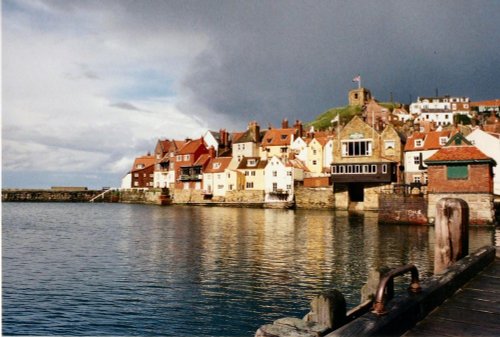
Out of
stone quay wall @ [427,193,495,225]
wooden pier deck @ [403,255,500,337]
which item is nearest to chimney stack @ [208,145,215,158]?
stone quay wall @ [427,193,495,225]

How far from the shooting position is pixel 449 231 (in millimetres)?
13180

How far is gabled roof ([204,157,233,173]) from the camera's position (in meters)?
108

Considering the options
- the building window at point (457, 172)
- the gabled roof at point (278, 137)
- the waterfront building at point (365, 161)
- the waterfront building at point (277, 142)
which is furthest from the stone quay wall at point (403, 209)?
the gabled roof at point (278, 137)

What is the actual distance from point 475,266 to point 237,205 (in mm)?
90562

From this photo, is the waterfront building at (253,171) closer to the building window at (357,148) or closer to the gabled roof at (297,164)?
the gabled roof at (297,164)

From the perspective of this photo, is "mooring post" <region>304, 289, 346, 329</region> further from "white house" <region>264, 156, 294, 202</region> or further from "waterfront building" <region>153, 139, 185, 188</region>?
"waterfront building" <region>153, 139, 185, 188</region>

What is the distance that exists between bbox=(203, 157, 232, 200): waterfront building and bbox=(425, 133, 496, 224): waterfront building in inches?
2361

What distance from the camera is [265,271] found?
24.9m

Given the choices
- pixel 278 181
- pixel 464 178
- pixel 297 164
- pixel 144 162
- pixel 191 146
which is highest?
pixel 191 146

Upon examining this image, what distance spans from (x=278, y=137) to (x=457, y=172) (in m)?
62.4

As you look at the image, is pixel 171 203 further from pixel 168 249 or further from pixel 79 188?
pixel 168 249

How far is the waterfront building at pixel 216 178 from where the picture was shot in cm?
10612

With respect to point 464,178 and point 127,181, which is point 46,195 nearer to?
point 127,181

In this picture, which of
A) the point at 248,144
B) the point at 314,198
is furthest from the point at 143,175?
the point at 314,198
